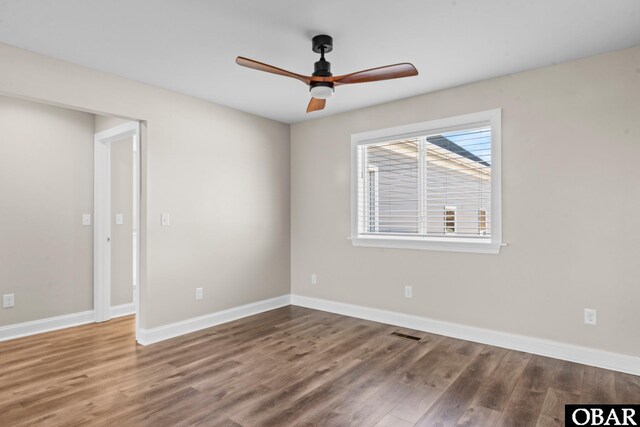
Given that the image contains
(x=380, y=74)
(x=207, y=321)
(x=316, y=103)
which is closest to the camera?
(x=380, y=74)

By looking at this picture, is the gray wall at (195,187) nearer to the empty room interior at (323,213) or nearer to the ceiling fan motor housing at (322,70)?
the empty room interior at (323,213)

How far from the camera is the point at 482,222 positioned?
358 centimetres

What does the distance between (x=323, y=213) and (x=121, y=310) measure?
272 cm

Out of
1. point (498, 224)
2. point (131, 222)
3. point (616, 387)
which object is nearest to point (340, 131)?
point (498, 224)

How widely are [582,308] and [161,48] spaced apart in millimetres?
3875

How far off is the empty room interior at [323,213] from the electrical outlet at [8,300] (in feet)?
0.13

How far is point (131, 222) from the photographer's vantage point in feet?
15.2

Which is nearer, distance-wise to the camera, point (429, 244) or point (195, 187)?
point (429, 244)

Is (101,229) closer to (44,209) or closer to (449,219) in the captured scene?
(44,209)

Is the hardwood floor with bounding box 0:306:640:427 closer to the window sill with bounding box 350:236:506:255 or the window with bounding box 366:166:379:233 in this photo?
the window sill with bounding box 350:236:506:255

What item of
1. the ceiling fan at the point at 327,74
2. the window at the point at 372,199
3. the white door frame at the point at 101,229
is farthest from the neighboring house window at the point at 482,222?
the white door frame at the point at 101,229

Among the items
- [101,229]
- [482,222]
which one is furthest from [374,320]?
[101,229]

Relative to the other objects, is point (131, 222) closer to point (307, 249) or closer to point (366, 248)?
point (307, 249)

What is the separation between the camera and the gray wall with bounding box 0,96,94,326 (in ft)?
12.1
